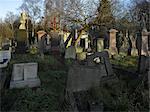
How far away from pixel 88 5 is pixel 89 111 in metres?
22.3

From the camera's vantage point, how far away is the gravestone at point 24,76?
8.90 m

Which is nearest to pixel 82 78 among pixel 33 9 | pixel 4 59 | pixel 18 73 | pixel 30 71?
pixel 30 71

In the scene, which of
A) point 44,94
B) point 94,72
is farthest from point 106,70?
point 44,94

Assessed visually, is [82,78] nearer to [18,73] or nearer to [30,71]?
[30,71]

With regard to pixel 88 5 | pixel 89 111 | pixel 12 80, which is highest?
pixel 88 5

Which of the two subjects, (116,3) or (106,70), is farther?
(116,3)

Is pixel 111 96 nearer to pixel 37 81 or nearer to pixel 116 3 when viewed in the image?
pixel 37 81

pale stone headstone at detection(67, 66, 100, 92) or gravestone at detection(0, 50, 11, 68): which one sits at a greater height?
gravestone at detection(0, 50, 11, 68)

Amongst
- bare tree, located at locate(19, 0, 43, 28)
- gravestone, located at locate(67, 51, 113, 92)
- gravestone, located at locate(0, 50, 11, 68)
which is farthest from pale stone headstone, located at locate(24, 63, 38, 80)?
bare tree, located at locate(19, 0, 43, 28)

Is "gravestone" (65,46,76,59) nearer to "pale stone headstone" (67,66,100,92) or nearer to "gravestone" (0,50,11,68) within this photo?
"gravestone" (0,50,11,68)

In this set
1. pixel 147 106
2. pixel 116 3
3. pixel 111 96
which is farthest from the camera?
pixel 116 3

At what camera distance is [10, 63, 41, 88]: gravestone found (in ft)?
29.2

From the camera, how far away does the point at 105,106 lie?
24.7ft

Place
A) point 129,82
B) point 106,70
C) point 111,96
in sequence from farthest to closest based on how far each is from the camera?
point 106,70, point 129,82, point 111,96
